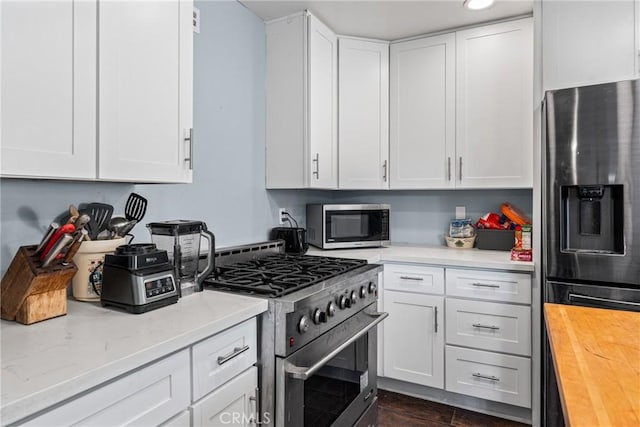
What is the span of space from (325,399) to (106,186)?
1.21m

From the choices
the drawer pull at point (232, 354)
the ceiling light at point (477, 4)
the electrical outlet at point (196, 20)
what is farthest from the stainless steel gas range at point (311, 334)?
the ceiling light at point (477, 4)

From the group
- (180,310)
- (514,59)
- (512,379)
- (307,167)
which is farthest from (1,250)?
(514,59)

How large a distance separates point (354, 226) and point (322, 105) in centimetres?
83

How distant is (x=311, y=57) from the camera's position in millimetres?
2369

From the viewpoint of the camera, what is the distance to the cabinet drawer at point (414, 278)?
2.34 m

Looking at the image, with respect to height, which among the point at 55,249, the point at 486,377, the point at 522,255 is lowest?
the point at 486,377

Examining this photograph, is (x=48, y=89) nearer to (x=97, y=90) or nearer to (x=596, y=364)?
(x=97, y=90)

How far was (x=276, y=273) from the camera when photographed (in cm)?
174

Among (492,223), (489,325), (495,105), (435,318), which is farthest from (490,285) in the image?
(495,105)

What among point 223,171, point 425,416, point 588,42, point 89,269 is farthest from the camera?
point 425,416

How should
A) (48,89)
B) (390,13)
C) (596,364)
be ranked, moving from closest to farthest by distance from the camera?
(596,364) → (48,89) → (390,13)

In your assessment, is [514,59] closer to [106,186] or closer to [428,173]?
[428,173]

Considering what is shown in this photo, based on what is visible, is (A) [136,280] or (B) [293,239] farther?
(B) [293,239]

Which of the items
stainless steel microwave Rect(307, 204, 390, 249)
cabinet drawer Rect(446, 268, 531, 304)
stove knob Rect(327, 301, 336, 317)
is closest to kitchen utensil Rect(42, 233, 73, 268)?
stove knob Rect(327, 301, 336, 317)
